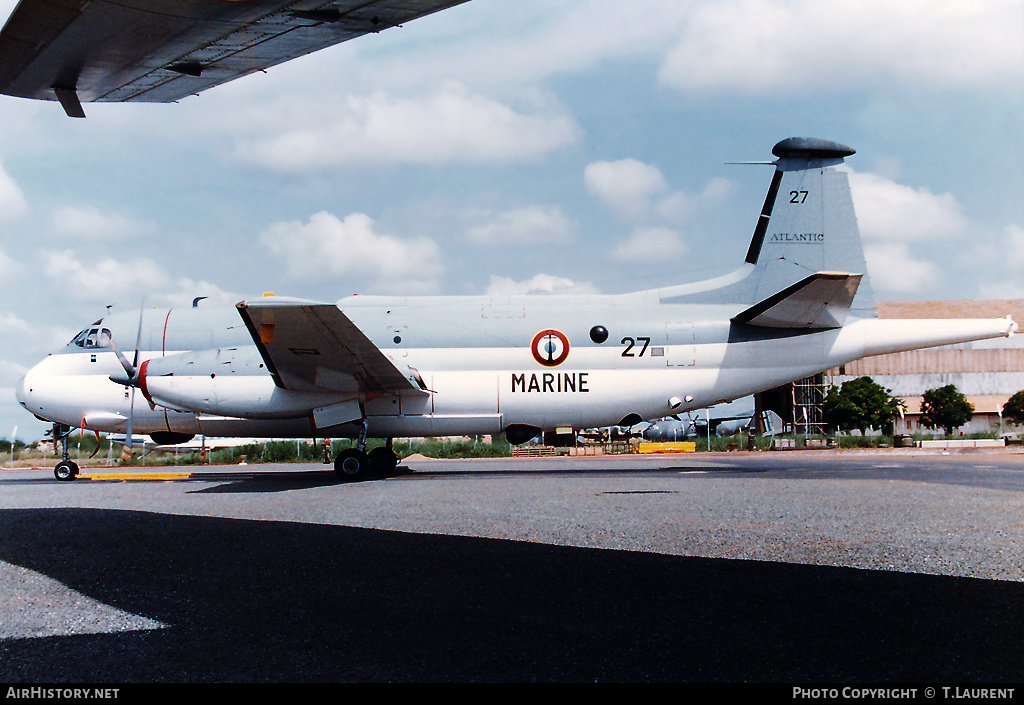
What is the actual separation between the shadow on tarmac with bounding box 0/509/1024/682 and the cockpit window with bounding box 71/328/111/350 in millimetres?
13344

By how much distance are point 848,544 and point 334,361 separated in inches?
471

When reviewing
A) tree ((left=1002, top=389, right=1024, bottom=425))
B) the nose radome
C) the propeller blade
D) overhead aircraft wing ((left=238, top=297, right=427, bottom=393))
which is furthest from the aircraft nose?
tree ((left=1002, top=389, right=1024, bottom=425))

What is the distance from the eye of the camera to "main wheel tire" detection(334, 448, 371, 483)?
55.3 ft

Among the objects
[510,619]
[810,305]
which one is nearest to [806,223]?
[810,305]

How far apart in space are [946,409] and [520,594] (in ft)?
236

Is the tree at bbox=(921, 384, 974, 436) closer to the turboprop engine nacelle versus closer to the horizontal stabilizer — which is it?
the horizontal stabilizer

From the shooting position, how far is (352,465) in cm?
1697

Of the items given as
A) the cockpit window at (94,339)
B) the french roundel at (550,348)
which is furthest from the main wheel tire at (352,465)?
the cockpit window at (94,339)

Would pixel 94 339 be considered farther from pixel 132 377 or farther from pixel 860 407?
pixel 860 407

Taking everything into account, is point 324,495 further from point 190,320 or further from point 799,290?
point 799,290

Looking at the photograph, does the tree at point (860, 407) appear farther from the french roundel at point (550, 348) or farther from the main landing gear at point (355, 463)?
the main landing gear at point (355, 463)

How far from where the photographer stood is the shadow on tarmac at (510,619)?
3.60 metres

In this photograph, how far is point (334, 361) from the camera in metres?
16.5

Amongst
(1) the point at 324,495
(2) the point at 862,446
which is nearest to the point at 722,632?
(1) the point at 324,495
